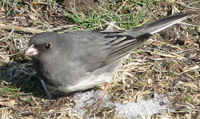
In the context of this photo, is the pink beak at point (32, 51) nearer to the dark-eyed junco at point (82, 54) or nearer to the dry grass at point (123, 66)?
the dark-eyed junco at point (82, 54)

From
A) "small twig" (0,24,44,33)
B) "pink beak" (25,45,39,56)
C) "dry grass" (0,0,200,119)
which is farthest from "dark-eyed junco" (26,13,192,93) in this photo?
"small twig" (0,24,44,33)

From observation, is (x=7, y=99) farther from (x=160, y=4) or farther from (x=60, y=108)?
(x=160, y=4)

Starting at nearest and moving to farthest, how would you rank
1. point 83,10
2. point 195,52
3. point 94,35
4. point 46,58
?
1. point 46,58
2. point 94,35
3. point 195,52
4. point 83,10

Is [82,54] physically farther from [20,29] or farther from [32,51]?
[20,29]

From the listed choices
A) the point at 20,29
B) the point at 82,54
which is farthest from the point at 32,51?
the point at 20,29

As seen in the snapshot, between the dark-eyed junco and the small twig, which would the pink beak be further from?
the small twig

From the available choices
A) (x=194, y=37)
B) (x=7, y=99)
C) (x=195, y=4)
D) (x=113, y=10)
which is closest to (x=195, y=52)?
(x=194, y=37)
